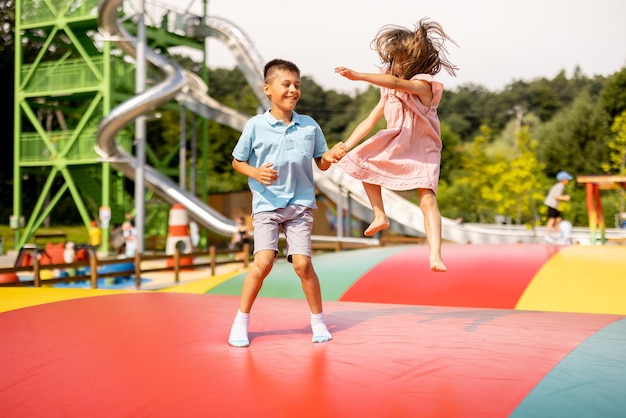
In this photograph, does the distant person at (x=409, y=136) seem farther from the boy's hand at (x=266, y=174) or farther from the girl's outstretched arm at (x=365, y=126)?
the boy's hand at (x=266, y=174)

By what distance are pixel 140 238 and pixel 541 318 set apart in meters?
11.8

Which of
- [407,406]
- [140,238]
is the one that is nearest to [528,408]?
[407,406]

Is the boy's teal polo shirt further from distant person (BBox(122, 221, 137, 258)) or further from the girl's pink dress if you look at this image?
distant person (BBox(122, 221, 137, 258))

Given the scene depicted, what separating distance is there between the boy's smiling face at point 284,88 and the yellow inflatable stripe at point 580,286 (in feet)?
10.6

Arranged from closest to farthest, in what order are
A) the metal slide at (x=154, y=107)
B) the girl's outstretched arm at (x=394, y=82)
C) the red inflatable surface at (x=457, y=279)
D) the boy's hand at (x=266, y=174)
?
the boy's hand at (x=266, y=174) < the girl's outstretched arm at (x=394, y=82) < the red inflatable surface at (x=457, y=279) < the metal slide at (x=154, y=107)

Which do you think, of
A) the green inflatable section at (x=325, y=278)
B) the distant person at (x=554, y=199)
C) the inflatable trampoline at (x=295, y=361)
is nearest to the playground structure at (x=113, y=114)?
the distant person at (x=554, y=199)

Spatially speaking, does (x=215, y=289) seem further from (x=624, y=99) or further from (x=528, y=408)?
(x=624, y=99)

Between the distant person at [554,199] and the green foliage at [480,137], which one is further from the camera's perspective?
the green foliage at [480,137]

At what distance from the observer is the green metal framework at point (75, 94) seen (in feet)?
66.5

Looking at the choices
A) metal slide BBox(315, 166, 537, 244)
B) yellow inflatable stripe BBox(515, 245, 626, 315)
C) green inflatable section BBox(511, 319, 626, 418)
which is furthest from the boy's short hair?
metal slide BBox(315, 166, 537, 244)

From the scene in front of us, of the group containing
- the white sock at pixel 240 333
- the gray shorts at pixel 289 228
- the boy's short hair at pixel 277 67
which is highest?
the boy's short hair at pixel 277 67

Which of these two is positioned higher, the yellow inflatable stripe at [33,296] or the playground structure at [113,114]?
the playground structure at [113,114]

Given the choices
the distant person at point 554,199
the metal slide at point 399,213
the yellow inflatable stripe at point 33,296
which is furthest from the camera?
the metal slide at point 399,213

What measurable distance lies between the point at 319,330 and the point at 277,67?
4.32ft
